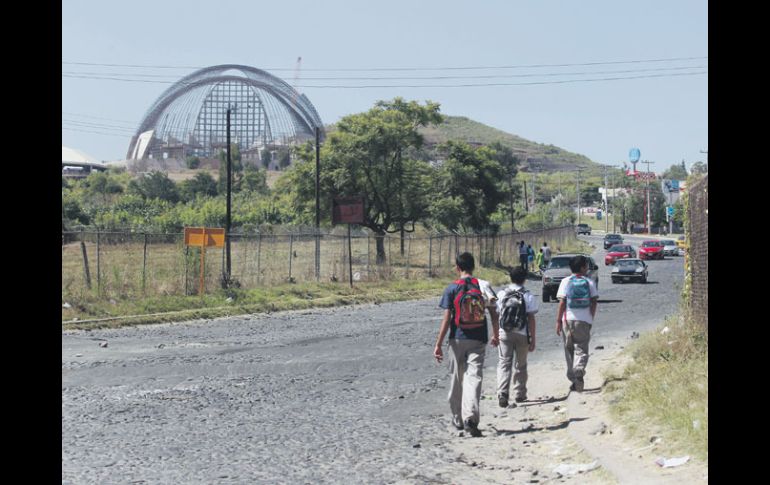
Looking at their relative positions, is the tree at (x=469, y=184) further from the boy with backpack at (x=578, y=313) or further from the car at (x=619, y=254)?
the boy with backpack at (x=578, y=313)

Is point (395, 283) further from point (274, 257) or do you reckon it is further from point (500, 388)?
point (500, 388)

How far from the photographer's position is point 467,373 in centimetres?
998

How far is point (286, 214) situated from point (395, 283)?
3840 centimetres

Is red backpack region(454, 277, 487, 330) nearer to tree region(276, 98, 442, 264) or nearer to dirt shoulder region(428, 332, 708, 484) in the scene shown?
dirt shoulder region(428, 332, 708, 484)

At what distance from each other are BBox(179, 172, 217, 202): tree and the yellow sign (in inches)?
3104

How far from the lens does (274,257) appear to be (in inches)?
1385

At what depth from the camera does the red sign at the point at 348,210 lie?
39.3 metres

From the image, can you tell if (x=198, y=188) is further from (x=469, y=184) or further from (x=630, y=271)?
(x=630, y=271)

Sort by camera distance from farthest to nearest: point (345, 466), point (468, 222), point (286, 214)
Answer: point (286, 214)
point (468, 222)
point (345, 466)

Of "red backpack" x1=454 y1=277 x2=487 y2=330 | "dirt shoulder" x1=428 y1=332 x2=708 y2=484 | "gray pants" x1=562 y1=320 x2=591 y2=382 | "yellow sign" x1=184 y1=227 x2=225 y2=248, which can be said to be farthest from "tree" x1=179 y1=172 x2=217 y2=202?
"red backpack" x1=454 y1=277 x2=487 y2=330

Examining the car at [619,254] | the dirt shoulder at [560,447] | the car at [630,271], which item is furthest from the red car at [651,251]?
the dirt shoulder at [560,447]

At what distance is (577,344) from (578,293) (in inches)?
27.1

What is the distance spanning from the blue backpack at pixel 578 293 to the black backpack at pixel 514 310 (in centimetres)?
85
